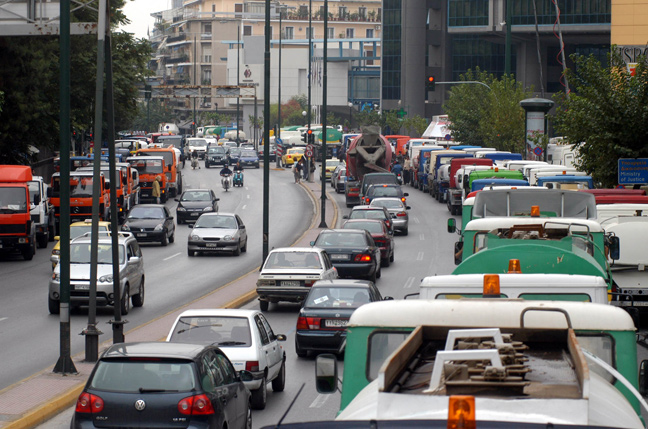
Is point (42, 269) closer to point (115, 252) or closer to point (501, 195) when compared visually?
point (115, 252)

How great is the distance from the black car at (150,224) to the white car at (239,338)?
25.6 meters

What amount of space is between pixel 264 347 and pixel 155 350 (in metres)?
3.83

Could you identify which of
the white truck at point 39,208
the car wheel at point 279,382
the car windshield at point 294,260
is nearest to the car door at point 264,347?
the car wheel at point 279,382

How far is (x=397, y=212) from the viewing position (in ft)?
142

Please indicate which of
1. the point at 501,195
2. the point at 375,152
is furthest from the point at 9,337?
the point at 375,152

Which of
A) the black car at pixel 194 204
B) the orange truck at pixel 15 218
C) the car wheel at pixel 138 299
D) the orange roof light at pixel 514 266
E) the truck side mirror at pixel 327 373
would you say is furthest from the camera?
the black car at pixel 194 204

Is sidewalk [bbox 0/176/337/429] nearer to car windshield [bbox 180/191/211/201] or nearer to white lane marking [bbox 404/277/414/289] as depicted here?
white lane marking [bbox 404/277/414/289]

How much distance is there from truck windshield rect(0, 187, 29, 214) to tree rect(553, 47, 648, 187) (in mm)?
18072

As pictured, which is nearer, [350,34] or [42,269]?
[42,269]

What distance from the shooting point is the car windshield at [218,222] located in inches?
1513

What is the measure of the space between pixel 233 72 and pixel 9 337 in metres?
148

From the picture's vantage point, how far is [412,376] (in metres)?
5.50

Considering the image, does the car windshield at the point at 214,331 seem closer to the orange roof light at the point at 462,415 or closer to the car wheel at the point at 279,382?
the car wheel at the point at 279,382

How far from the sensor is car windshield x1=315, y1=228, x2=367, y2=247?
1160 inches
